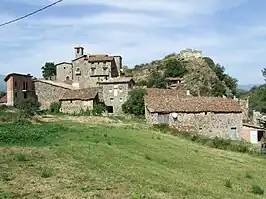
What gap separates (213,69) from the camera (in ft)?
277

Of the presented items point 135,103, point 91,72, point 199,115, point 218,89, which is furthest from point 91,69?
point 199,115

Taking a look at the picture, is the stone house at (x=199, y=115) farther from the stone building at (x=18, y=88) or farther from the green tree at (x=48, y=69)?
the green tree at (x=48, y=69)

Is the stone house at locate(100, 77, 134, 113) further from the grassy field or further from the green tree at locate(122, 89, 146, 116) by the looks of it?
the grassy field

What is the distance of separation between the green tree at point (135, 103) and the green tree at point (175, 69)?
798 inches

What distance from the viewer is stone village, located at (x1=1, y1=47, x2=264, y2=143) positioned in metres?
52.4

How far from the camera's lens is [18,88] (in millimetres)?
69812

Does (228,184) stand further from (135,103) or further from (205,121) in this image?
(135,103)

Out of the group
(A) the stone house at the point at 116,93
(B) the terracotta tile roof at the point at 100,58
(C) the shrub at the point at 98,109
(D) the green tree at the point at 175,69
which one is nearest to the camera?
(C) the shrub at the point at 98,109

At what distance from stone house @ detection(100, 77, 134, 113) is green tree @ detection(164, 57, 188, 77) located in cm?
1744

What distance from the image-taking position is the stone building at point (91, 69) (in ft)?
251

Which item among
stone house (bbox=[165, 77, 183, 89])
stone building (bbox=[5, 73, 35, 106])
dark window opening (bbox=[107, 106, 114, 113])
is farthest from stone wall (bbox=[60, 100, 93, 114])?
stone house (bbox=[165, 77, 183, 89])

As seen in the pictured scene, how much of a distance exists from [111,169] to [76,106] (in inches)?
1788

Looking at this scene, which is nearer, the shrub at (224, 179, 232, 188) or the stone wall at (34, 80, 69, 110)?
the shrub at (224, 179, 232, 188)

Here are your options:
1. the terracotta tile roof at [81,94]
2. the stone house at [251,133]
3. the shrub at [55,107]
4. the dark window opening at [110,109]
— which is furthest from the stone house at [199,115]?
the shrub at [55,107]
